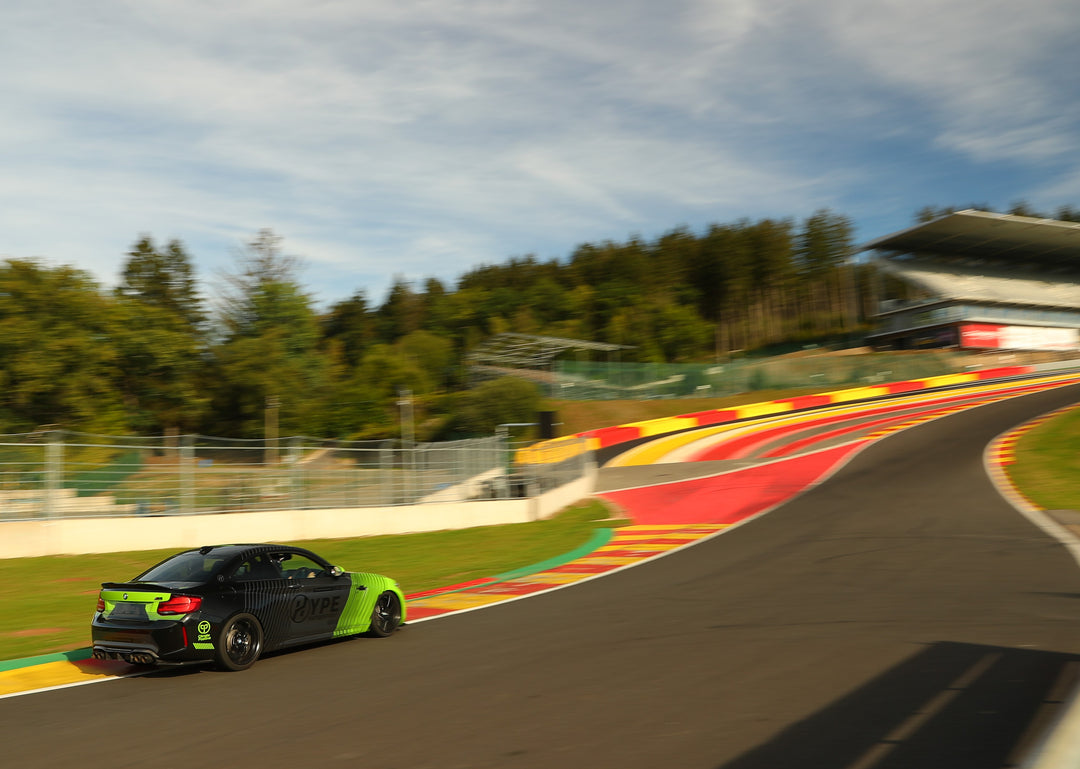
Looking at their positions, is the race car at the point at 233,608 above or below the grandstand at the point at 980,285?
below

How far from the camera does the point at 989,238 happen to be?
8069cm

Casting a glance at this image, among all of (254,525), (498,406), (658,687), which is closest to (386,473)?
(254,525)

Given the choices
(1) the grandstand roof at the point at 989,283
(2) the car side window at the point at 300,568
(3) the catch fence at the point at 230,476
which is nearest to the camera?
(2) the car side window at the point at 300,568

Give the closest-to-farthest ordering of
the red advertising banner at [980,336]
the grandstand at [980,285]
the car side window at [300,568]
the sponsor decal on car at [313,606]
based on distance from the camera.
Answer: the sponsor decal on car at [313,606], the car side window at [300,568], the red advertising banner at [980,336], the grandstand at [980,285]

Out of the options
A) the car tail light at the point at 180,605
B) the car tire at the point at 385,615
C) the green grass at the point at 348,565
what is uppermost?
the car tail light at the point at 180,605

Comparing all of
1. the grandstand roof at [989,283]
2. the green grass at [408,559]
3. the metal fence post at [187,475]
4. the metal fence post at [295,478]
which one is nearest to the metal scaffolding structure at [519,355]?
the grandstand roof at [989,283]

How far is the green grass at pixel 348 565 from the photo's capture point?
10.8m

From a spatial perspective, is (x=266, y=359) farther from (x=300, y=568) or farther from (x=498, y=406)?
(x=300, y=568)

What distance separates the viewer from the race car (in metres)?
7.95

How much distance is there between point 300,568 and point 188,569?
116cm

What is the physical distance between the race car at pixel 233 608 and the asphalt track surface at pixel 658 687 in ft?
0.90

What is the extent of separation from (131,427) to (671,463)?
39610 millimetres

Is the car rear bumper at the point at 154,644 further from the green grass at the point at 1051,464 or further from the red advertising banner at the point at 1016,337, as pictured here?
the red advertising banner at the point at 1016,337

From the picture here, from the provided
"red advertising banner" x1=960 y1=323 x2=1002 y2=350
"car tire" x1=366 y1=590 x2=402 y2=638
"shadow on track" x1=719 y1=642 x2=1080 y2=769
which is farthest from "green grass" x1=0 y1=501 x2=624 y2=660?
"red advertising banner" x1=960 y1=323 x2=1002 y2=350
